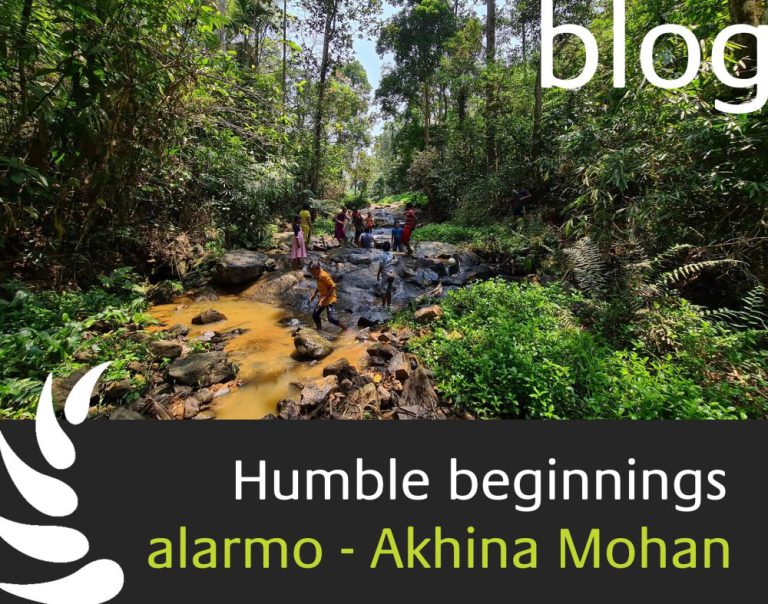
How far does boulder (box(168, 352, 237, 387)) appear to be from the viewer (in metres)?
4.76

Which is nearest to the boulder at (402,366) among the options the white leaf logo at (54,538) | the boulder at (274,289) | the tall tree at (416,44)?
the white leaf logo at (54,538)

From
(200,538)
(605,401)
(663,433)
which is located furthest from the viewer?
(605,401)

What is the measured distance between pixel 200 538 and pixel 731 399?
15.4 ft

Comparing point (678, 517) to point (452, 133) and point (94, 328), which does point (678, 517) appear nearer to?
point (94, 328)

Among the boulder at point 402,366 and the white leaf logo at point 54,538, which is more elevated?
the boulder at point 402,366

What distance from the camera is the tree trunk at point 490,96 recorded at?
628 inches

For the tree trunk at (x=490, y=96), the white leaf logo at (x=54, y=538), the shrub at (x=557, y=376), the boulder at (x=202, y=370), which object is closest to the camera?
the white leaf logo at (x=54, y=538)

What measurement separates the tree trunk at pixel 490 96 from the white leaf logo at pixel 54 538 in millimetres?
17274

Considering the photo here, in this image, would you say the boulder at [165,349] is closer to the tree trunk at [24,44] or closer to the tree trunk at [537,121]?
the tree trunk at [24,44]

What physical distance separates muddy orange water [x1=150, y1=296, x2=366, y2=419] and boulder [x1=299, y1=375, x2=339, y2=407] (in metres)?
0.33

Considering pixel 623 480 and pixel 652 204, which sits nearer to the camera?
pixel 623 480

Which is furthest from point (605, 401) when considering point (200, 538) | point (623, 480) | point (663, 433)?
point (200, 538)

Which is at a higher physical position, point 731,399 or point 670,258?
point 670,258

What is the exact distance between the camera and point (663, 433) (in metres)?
2.63
